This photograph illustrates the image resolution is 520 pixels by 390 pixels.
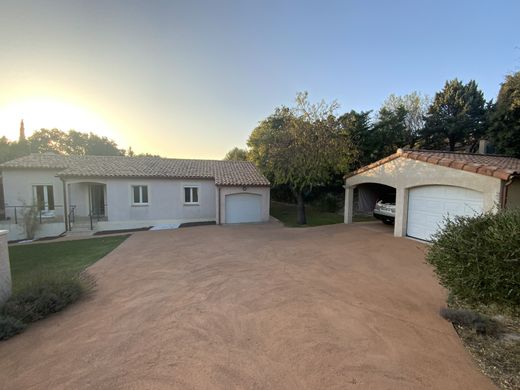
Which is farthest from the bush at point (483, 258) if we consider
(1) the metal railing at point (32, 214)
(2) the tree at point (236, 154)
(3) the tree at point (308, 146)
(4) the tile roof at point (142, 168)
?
(2) the tree at point (236, 154)

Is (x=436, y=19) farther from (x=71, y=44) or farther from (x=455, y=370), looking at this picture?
(x=71, y=44)

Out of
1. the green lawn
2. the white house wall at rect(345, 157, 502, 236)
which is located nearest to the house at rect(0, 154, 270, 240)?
the green lawn

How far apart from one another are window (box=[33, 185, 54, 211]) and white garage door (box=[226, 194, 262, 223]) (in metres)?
12.8

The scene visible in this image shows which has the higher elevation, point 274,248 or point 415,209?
point 415,209

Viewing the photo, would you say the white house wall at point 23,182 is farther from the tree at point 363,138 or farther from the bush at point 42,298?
the tree at point 363,138

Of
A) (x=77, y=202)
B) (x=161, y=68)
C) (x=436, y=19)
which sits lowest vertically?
(x=77, y=202)

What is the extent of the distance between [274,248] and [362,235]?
4.88m

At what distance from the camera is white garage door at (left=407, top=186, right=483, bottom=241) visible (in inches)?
362

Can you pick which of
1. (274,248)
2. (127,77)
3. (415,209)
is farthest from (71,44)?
(415,209)

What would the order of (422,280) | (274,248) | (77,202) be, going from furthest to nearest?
(77,202) → (274,248) → (422,280)

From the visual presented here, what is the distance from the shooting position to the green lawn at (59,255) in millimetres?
7980

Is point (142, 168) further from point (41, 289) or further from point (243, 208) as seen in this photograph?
point (41, 289)

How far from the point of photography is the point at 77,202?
1739 centimetres

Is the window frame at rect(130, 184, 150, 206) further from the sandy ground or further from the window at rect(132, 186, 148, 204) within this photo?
the sandy ground
